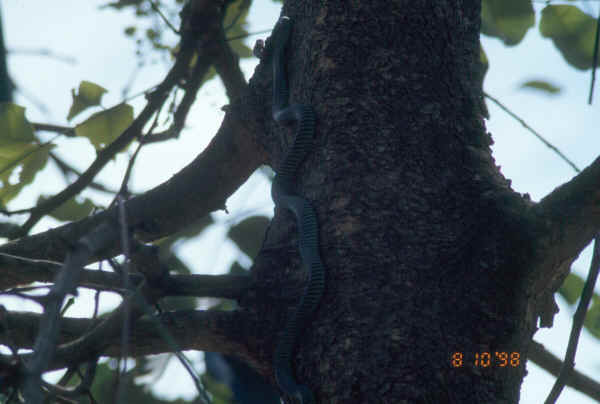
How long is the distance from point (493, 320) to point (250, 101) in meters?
1.27

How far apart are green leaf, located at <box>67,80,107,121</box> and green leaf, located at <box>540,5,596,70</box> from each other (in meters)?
2.01

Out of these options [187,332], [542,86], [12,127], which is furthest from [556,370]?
[12,127]

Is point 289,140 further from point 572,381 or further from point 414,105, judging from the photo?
point 572,381

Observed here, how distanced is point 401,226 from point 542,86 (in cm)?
139

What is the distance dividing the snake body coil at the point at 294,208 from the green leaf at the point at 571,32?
4.02 feet

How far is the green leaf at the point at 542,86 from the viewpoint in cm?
286

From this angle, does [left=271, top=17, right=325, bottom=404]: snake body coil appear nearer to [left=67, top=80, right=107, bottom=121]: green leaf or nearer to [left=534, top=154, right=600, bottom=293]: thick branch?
[left=534, top=154, right=600, bottom=293]: thick branch

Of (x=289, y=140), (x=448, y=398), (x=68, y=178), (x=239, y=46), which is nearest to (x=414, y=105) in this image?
(x=289, y=140)

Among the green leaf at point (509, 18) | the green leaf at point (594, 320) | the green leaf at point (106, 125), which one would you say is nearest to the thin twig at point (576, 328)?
the green leaf at point (594, 320)

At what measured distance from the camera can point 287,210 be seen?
2.14m

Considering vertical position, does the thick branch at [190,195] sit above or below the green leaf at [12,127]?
below

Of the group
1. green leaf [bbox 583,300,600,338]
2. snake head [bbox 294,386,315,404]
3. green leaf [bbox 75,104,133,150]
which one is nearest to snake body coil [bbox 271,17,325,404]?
snake head [bbox 294,386,315,404]

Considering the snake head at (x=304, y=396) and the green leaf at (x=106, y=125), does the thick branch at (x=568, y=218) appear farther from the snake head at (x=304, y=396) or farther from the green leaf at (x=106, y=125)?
the green leaf at (x=106, y=125)
